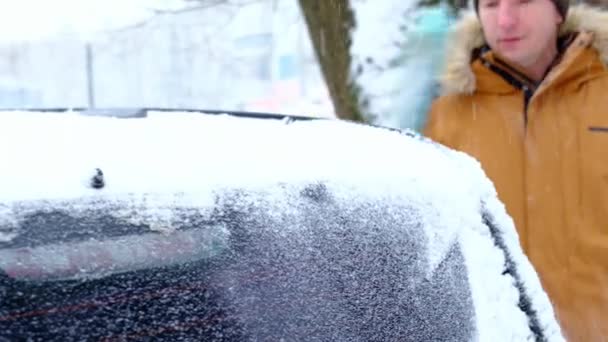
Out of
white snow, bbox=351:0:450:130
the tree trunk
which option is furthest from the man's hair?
the tree trunk

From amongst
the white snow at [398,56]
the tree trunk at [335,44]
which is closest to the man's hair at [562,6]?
the white snow at [398,56]

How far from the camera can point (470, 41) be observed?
289cm

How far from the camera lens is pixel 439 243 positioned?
5.17 feet

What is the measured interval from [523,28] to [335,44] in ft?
8.01

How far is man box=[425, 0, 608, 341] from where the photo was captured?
2.58m

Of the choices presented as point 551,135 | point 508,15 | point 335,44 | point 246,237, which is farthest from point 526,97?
point 335,44

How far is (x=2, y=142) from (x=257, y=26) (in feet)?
27.8

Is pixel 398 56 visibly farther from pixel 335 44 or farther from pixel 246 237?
pixel 246 237

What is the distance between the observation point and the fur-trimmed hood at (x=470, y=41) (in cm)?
270

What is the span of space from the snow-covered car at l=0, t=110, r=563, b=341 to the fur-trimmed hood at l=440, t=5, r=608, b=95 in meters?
1.12

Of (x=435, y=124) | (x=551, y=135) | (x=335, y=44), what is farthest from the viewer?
(x=335, y=44)

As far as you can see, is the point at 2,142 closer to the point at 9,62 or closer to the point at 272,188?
the point at 272,188

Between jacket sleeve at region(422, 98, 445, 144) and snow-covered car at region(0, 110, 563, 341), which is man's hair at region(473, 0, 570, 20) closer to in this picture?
jacket sleeve at region(422, 98, 445, 144)

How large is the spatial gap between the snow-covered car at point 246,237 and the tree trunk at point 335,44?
3.06 meters
